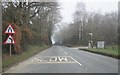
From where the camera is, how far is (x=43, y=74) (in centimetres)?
1482

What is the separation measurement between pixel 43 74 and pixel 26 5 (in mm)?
32970

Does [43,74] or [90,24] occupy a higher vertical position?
[90,24]

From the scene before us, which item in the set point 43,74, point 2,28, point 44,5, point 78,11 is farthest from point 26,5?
point 78,11

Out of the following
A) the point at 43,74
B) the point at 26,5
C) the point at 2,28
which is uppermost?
the point at 26,5

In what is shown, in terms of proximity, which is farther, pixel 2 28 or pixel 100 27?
pixel 100 27

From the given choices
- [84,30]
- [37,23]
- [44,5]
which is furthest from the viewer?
[84,30]

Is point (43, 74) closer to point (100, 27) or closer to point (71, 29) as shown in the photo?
point (100, 27)

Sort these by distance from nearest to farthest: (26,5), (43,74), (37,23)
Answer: (43,74), (26,5), (37,23)

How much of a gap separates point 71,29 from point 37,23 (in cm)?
6145

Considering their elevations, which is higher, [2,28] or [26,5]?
[26,5]

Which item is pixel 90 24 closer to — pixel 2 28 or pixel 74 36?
pixel 74 36

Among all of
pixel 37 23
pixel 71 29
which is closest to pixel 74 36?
pixel 71 29

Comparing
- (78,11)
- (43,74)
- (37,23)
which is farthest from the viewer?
(78,11)

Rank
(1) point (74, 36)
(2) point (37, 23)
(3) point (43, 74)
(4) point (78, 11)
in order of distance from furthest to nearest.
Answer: (1) point (74, 36) < (4) point (78, 11) < (2) point (37, 23) < (3) point (43, 74)
